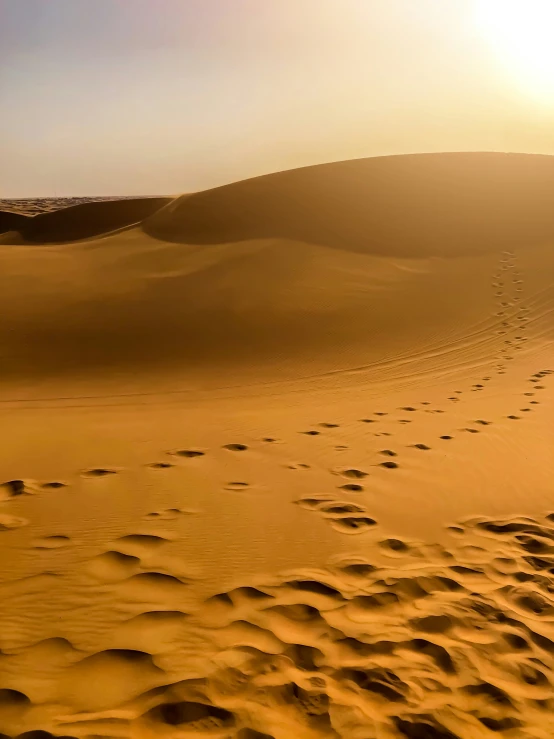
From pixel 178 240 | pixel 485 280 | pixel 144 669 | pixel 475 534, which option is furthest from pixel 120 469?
pixel 178 240

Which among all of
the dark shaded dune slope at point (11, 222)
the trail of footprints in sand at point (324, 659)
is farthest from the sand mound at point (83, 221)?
the trail of footprints in sand at point (324, 659)

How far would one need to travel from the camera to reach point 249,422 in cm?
636

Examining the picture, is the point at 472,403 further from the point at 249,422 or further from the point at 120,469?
the point at 120,469

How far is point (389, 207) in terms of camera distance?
1792 cm

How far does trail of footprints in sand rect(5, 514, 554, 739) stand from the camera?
233 centimetres

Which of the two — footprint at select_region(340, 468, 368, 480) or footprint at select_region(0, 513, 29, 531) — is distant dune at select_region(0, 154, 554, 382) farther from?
footprint at select_region(0, 513, 29, 531)

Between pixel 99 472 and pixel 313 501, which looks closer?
pixel 313 501

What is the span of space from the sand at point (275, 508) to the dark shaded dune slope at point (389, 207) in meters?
3.48

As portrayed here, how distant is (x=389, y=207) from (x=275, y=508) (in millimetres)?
15372

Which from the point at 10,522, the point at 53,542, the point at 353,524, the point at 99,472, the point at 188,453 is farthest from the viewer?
the point at 188,453

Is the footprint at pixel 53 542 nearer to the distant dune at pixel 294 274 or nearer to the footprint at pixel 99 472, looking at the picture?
the footprint at pixel 99 472

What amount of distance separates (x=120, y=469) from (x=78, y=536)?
1.20 m

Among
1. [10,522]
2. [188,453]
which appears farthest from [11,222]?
[10,522]

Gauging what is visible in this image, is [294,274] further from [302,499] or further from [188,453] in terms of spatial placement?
[302,499]
